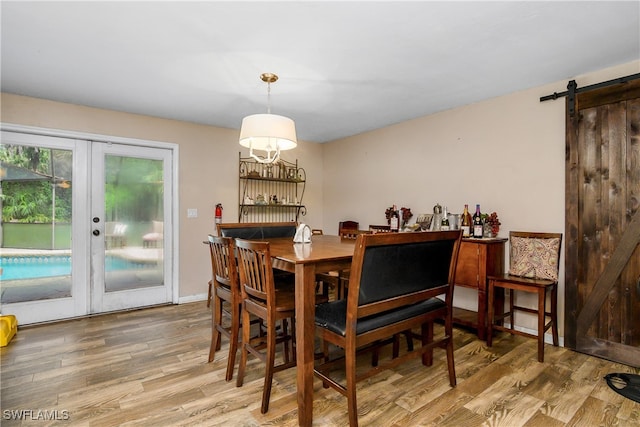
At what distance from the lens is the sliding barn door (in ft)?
7.80

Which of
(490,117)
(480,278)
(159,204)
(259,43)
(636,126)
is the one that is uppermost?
(259,43)

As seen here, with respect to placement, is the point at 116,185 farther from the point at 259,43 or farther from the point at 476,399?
the point at 476,399

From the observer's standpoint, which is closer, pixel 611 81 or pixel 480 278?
pixel 611 81

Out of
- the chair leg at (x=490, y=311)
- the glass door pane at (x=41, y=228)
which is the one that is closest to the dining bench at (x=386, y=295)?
the chair leg at (x=490, y=311)

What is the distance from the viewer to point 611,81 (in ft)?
8.05

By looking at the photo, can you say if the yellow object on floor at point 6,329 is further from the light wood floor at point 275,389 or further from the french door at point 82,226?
the french door at point 82,226

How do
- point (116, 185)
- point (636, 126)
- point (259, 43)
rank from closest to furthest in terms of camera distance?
point (259, 43) → point (636, 126) → point (116, 185)

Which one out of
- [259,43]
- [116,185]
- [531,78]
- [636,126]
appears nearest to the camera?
[259,43]

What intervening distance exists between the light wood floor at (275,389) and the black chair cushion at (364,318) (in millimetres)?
532

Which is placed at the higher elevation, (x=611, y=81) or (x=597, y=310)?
(x=611, y=81)

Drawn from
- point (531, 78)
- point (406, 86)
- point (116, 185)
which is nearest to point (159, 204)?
point (116, 185)

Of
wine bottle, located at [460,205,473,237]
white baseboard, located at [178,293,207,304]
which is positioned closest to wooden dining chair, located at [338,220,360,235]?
wine bottle, located at [460,205,473,237]

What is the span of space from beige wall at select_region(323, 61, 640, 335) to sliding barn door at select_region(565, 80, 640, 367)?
119 millimetres

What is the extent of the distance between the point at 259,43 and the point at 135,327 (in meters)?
2.82
